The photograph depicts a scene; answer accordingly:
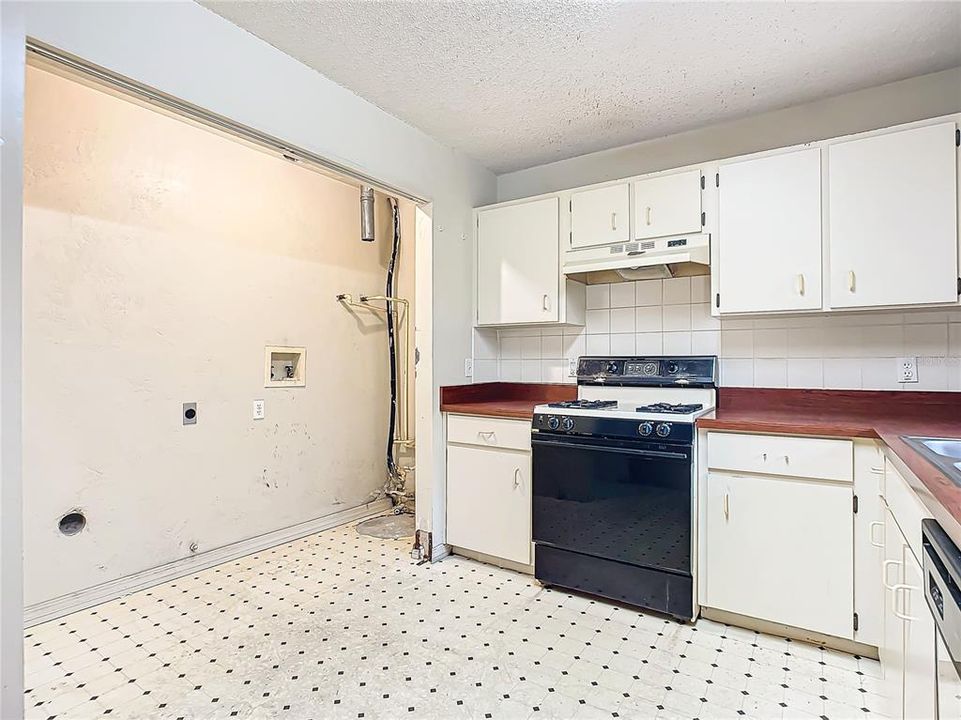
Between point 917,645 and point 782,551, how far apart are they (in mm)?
872

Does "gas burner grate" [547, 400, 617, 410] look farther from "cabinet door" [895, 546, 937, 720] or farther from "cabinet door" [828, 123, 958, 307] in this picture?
"cabinet door" [895, 546, 937, 720]

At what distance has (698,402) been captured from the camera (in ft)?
8.64

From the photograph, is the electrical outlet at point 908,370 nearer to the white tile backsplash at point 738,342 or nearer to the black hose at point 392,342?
the white tile backsplash at point 738,342

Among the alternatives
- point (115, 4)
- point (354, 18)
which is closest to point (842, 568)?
point (354, 18)

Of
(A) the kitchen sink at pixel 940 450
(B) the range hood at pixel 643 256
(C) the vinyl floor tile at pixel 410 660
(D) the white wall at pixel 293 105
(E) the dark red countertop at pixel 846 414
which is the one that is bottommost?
(C) the vinyl floor tile at pixel 410 660

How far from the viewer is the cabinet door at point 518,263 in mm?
2932

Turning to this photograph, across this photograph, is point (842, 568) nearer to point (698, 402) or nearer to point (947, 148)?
point (698, 402)

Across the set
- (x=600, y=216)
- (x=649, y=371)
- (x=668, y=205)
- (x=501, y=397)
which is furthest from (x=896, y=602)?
(x=501, y=397)

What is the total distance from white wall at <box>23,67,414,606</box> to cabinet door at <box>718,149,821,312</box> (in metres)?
2.39

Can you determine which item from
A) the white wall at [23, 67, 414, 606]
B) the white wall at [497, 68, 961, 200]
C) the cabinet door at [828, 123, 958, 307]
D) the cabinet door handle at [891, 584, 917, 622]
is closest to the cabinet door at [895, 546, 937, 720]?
the cabinet door handle at [891, 584, 917, 622]

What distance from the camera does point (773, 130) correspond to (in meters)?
2.57

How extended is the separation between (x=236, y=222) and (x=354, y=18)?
1.48 m

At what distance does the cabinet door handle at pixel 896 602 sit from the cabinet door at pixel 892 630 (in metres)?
0.02

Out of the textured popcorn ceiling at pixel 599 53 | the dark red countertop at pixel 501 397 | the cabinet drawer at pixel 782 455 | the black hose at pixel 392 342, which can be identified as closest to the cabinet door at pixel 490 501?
the dark red countertop at pixel 501 397
